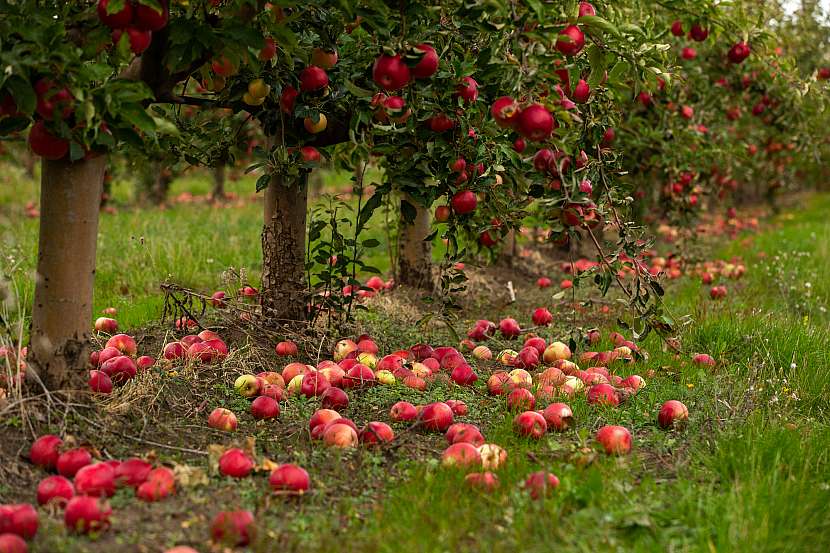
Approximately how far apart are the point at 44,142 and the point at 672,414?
2.35m

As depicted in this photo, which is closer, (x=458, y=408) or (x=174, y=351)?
(x=458, y=408)

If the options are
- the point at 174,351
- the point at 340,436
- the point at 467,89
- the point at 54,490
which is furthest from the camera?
the point at 174,351

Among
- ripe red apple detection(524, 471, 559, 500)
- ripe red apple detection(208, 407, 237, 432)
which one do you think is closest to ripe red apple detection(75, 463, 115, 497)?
ripe red apple detection(208, 407, 237, 432)

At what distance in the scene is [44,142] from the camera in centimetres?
260

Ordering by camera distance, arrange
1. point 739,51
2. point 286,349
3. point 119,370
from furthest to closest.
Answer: point 739,51, point 286,349, point 119,370

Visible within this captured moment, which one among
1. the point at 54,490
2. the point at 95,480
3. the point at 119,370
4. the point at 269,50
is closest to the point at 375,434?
the point at 95,480

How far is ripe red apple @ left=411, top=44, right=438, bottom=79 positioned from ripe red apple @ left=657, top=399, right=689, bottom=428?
1.54 m

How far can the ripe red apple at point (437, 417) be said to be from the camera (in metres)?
3.16

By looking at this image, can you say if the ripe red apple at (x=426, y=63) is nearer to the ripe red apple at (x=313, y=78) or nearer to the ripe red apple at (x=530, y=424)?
the ripe red apple at (x=313, y=78)

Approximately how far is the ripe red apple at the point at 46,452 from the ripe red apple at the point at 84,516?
1.27 feet

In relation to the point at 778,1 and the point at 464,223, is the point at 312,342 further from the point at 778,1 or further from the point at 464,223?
the point at 778,1

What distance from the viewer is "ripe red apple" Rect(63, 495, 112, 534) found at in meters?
2.23

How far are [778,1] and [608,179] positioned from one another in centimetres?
628

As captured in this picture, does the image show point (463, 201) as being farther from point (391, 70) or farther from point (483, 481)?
point (483, 481)
